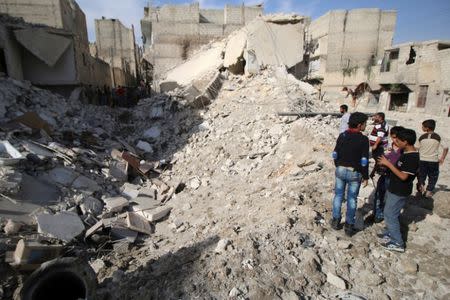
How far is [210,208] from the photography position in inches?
188

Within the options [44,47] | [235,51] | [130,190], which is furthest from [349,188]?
[44,47]

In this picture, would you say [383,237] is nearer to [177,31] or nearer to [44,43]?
[44,43]

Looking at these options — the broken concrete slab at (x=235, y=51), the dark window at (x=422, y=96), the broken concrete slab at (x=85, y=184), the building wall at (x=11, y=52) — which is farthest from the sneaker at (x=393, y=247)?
the dark window at (x=422, y=96)

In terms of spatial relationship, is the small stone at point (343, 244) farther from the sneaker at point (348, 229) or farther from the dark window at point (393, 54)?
the dark window at point (393, 54)

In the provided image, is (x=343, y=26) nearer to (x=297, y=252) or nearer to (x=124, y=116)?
(x=124, y=116)

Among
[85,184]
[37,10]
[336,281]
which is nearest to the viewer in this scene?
[336,281]

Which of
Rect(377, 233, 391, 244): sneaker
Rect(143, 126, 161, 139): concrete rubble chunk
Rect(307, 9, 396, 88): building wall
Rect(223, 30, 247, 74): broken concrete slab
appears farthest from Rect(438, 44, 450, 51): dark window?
Rect(377, 233, 391, 244): sneaker

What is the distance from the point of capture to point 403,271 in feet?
8.74

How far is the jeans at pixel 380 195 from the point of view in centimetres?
323

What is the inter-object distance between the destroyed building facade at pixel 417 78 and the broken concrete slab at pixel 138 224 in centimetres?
1871

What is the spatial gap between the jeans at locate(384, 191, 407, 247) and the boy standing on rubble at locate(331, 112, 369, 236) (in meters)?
0.32

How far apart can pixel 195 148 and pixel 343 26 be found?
22204 mm

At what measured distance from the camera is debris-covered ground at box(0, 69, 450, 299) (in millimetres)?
2631

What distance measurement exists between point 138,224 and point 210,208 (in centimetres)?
121
